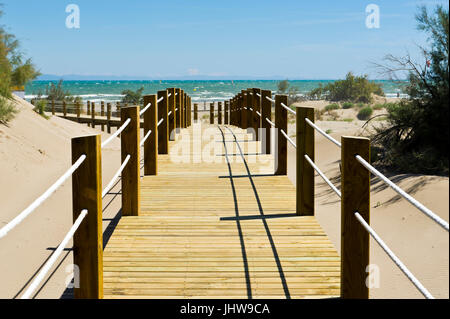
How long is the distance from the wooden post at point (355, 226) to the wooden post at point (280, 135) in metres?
3.59

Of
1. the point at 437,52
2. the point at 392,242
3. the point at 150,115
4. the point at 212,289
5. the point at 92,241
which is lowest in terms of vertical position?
the point at 392,242

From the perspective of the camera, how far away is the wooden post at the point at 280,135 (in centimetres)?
704

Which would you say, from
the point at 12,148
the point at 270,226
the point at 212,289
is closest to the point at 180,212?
Result: the point at 270,226

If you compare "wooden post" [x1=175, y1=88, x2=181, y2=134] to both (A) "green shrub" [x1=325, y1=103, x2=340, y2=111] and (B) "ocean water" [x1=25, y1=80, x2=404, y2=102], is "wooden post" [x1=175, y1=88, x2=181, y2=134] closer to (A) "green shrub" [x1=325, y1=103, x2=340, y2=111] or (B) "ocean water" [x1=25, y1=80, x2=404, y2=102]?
(A) "green shrub" [x1=325, y1=103, x2=340, y2=111]

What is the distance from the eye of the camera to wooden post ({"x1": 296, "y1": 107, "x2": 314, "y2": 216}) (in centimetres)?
540

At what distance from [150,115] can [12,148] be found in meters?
6.10

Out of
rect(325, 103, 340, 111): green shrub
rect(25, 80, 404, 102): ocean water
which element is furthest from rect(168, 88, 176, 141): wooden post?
rect(25, 80, 404, 102): ocean water

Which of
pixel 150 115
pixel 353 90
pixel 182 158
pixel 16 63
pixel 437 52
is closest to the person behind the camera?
pixel 150 115

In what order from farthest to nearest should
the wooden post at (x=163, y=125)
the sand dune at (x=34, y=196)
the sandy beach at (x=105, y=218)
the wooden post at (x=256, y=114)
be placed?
the wooden post at (x=256, y=114) → the wooden post at (x=163, y=125) → the sandy beach at (x=105, y=218) → the sand dune at (x=34, y=196)

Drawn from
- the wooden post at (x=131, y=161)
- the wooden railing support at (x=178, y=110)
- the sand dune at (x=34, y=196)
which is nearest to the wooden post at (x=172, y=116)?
the sand dune at (x=34, y=196)

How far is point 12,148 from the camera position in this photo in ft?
39.5

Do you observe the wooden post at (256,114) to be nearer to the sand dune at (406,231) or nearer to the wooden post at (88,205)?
the sand dune at (406,231)

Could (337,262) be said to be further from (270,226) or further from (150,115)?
(150,115)
